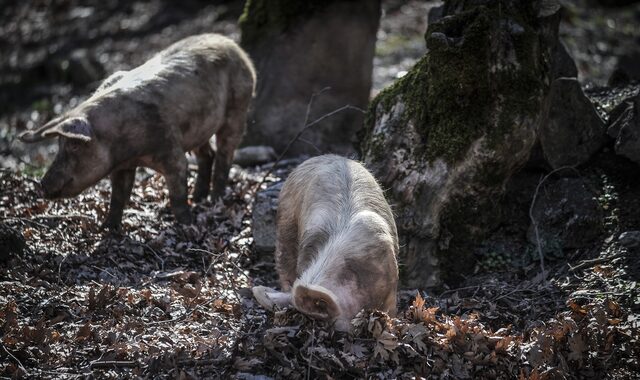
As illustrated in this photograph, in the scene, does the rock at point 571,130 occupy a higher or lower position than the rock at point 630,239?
higher

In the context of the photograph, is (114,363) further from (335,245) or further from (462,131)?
(462,131)

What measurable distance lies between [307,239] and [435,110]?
2126 mm

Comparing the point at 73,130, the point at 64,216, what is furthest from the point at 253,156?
the point at 73,130

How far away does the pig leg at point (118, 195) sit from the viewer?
7969 millimetres

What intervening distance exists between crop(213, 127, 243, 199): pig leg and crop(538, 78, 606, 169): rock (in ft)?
12.2

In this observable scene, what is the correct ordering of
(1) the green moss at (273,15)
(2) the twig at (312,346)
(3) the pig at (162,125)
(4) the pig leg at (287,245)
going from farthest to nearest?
(1) the green moss at (273,15) < (3) the pig at (162,125) < (4) the pig leg at (287,245) < (2) the twig at (312,346)

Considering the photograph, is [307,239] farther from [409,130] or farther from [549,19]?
[549,19]

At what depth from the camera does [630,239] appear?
6.68 meters

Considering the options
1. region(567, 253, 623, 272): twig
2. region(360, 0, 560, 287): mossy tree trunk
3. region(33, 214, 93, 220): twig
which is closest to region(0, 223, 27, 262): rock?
region(33, 214, 93, 220): twig

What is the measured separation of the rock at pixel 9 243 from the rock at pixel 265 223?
2256 mm

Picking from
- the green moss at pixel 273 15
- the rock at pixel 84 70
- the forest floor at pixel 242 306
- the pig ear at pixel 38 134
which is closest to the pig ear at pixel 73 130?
the pig ear at pixel 38 134

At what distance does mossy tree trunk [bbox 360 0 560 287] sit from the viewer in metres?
6.69

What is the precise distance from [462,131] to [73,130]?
12.5 feet

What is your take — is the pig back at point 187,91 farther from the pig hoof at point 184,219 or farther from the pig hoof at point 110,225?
the pig hoof at point 110,225
